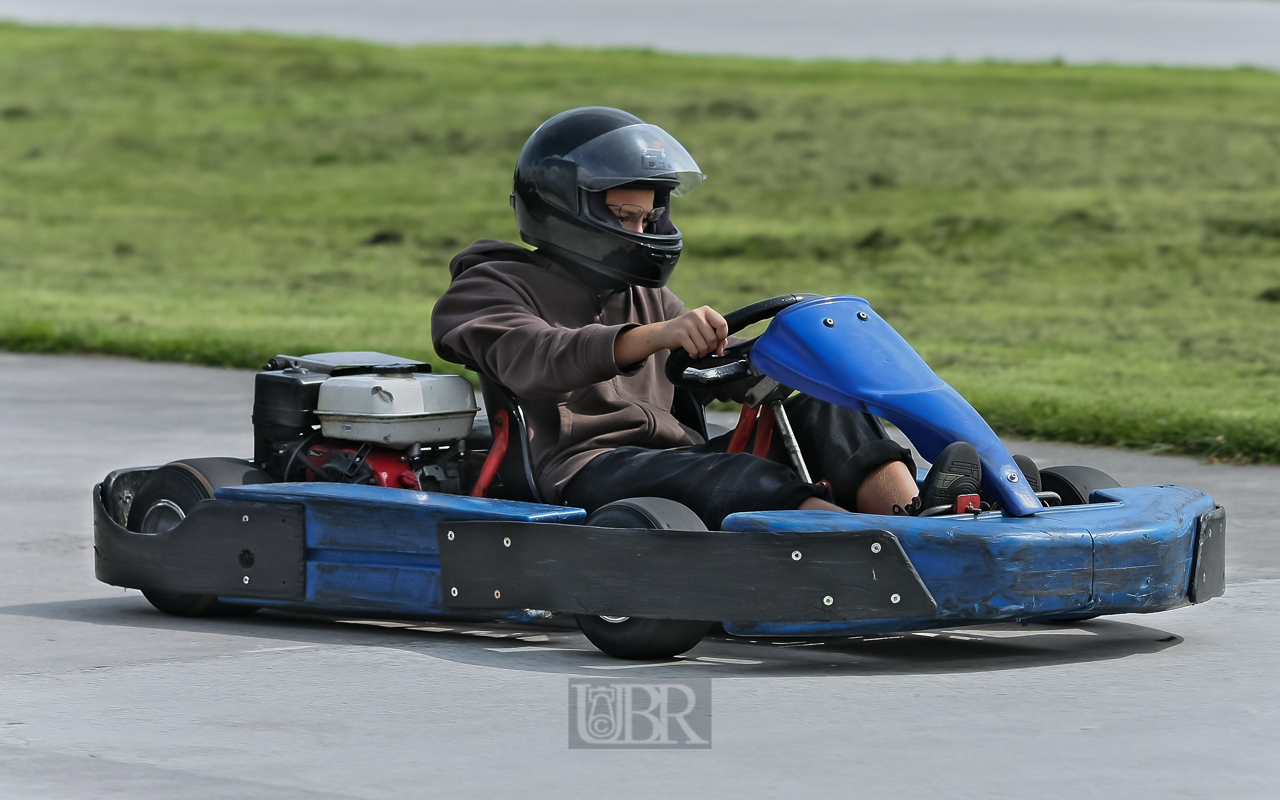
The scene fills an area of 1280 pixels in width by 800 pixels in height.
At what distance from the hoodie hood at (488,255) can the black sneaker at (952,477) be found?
4.60 feet

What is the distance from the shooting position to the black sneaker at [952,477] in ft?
14.0

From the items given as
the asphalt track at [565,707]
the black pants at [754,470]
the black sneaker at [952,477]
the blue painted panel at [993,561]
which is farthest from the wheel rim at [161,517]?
the black sneaker at [952,477]

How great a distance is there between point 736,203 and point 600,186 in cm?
2023

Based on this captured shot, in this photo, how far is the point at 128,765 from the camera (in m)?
3.46

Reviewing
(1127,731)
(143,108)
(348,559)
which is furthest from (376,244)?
(1127,731)

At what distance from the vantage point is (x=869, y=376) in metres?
4.52

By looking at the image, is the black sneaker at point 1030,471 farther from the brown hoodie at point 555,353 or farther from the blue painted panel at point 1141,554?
the brown hoodie at point 555,353

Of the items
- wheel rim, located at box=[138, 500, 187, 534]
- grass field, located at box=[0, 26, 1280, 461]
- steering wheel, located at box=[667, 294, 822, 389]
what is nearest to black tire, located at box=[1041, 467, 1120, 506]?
steering wheel, located at box=[667, 294, 822, 389]

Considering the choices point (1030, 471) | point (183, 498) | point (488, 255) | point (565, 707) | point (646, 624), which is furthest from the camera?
point (183, 498)

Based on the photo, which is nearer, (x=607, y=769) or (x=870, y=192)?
(x=607, y=769)

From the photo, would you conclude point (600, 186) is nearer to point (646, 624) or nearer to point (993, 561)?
point (646, 624)

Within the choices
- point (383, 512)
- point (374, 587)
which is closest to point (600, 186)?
point (383, 512)

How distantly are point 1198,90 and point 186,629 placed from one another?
30860 millimetres

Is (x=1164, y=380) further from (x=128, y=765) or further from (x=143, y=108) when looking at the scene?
(x=143, y=108)
